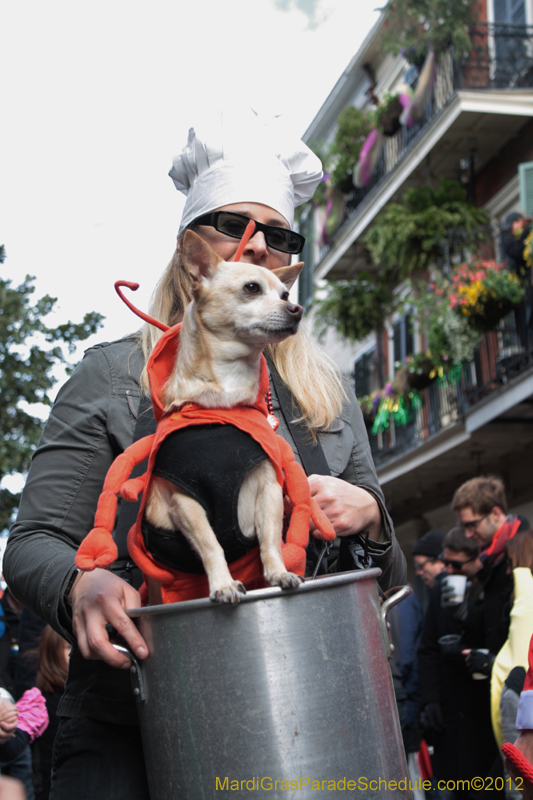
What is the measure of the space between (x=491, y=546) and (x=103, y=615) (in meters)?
4.60

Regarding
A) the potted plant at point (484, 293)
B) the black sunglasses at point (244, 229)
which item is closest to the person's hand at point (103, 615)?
the black sunglasses at point (244, 229)

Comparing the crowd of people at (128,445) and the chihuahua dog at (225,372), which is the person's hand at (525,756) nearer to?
the crowd of people at (128,445)

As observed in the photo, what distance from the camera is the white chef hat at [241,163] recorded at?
225 cm

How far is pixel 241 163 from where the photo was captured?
2260mm

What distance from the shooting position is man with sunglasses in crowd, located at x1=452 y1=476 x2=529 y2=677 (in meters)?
5.06

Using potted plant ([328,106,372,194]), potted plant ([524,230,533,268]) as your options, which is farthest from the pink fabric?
potted plant ([328,106,372,194])

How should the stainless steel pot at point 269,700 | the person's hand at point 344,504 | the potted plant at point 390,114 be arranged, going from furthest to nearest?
the potted plant at point 390,114, the person's hand at point 344,504, the stainless steel pot at point 269,700

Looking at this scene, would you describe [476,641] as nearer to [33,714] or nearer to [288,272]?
[33,714]

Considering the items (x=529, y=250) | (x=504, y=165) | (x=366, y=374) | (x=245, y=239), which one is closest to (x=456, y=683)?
(x=245, y=239)

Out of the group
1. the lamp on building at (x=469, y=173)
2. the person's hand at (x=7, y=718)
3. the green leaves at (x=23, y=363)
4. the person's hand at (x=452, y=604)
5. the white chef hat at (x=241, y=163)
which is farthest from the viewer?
the lamp on building at (x=469, y=173)

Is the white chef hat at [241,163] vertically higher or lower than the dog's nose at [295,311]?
higher

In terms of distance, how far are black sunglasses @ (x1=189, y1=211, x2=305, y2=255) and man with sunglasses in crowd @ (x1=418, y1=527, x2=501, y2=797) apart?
4.04m

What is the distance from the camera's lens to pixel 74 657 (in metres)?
1.90

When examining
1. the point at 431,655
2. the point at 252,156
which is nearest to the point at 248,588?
the point at 252,156
